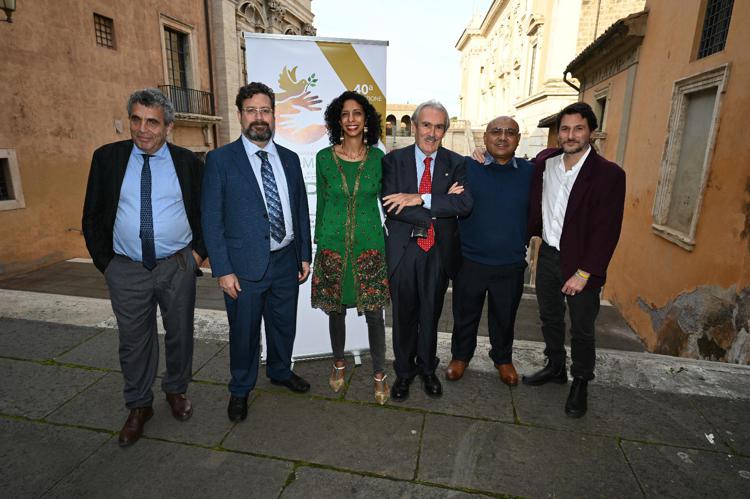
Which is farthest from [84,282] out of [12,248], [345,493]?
[345,493]

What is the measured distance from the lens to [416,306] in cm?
307

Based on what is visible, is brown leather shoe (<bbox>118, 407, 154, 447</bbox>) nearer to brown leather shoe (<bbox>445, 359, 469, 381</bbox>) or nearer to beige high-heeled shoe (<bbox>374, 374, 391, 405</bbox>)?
beige high-heeled shoe (<bbox>374, 374, 391, 405</bbox>)

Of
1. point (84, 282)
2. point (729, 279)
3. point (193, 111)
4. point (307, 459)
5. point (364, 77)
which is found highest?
point (193, 111)

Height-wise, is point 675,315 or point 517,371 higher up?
point 517,371

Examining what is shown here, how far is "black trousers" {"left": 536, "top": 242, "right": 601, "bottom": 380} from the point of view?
2961 mm

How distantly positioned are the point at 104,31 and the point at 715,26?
13.0 m

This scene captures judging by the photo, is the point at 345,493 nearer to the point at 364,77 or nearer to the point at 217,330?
the point at 217,330

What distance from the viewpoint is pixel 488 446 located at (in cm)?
259

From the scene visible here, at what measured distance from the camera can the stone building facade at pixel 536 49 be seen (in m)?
18.2

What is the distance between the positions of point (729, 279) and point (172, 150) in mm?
6037

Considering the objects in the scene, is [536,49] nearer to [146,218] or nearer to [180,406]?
[146,218]

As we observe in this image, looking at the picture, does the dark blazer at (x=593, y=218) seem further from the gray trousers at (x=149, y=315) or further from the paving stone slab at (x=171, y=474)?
the gray trousers at (x=149, y=315)

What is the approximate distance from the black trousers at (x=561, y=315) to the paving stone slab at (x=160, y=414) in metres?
2.49

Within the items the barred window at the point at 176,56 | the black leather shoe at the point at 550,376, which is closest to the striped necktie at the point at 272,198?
the black leather shoe at the point at 550,376
